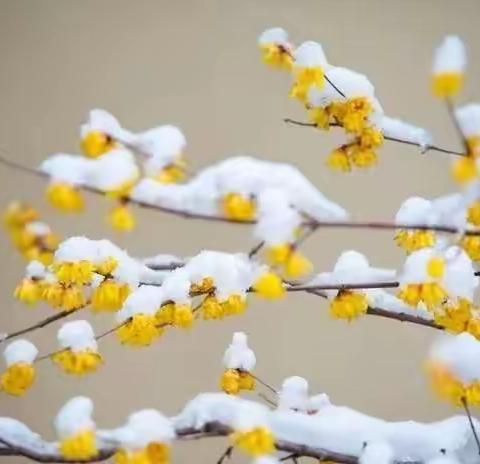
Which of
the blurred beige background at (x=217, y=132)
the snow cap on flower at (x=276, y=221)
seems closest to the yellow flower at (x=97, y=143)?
the snow cap on flower at (x=276, y=221)

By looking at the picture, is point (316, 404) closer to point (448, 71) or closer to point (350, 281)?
point (350, 281)

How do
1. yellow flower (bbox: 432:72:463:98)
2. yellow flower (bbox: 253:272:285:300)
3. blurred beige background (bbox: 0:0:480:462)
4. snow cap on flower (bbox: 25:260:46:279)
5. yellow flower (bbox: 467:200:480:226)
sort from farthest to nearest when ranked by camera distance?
1. blurred beige background (bbox: 0:0:480:462)
2. snow cap on flower (bbox: 25:260:46:279)
3. yellow flower (bbox: 467:200:480:226)
4. yellow flower (bbox: 253:272:285:300)
5. yellow flower (bbox: 432:72:463:98)

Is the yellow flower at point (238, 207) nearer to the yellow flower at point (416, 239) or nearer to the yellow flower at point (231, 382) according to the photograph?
the yellow flower at point (416, 239)

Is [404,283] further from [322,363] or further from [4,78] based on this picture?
[4,78]

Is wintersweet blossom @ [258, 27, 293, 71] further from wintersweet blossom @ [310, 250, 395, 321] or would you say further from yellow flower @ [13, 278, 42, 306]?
yellow flower @ [13, 278, 42, 306]

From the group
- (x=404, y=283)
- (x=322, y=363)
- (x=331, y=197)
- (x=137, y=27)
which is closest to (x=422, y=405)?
(x=322, y=363)

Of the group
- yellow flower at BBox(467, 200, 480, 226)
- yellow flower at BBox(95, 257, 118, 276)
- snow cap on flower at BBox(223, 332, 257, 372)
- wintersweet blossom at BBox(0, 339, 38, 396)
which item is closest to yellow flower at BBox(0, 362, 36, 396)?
wintersweet blossom at BBox(0, 339, 38, 396)

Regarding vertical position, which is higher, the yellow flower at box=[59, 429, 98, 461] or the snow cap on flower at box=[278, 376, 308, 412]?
the snow cap on flower at box=[278, 376, 308, 412]
